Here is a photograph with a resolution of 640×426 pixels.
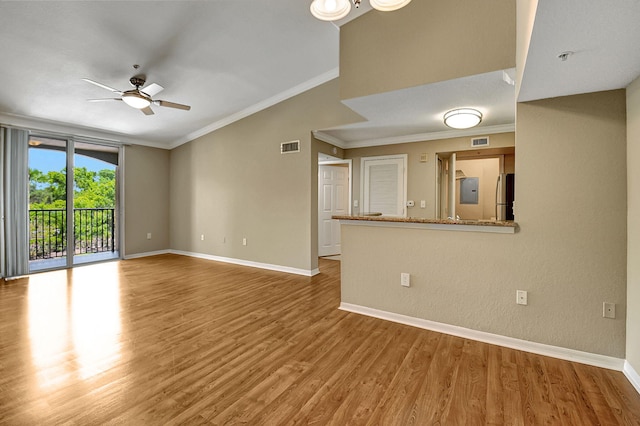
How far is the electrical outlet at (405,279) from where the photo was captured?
2974mm

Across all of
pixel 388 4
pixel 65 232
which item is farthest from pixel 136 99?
pixel 65 232

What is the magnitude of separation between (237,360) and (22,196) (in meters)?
5.19

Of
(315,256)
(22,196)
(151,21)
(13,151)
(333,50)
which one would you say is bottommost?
(315,256)

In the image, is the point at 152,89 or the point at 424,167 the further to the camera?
the point at 424,167

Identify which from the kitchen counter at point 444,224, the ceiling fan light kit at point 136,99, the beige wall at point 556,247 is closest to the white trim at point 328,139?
the kitchen counter at point 444,224

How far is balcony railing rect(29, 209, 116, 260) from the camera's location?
5.27m

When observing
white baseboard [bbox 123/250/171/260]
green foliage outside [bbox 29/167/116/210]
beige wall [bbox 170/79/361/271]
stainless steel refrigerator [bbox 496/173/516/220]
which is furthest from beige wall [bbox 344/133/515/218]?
green foliage outside [bbox 29/167/116/210]

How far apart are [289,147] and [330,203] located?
6.39ft

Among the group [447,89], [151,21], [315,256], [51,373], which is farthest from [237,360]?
[151,21]

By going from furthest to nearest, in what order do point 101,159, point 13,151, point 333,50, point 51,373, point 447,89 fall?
point 101,159 < point 13,151 < point 333,50 < point 447,89 < point 51,373

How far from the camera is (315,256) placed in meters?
5.01

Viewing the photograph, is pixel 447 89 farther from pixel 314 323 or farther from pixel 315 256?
pixel 315 256

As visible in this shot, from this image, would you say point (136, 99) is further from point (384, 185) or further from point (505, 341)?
point (505, 341)

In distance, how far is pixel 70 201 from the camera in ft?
17.5
